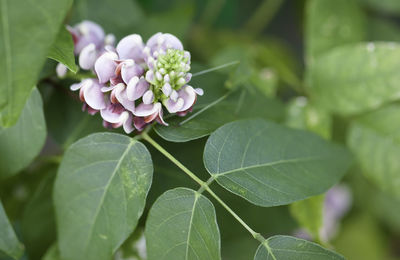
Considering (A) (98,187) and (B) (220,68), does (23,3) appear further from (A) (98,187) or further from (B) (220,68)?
(B) (220,68)

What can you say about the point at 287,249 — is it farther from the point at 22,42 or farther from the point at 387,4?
the point at 387,4

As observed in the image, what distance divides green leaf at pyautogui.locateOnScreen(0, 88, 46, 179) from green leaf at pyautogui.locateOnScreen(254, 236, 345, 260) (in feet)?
1.34

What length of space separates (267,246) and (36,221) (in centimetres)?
47

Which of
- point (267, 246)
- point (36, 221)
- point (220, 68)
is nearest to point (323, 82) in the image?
point (220, 68)

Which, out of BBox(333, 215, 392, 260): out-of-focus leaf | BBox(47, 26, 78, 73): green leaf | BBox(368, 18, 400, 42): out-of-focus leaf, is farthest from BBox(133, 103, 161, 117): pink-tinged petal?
BBox(333, 215, 392, 260): out-of-focus leaf

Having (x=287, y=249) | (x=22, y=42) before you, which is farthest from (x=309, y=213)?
(x=22, y=42)

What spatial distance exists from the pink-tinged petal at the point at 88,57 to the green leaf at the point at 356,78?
58 cm

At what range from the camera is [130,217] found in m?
0.68

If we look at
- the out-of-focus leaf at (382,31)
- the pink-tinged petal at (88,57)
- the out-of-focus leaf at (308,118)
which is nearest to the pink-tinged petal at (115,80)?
the pink-tinged petal at (88,57)

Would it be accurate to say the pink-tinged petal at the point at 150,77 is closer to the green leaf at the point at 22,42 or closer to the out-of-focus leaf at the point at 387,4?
the green leaf at the point at 22,42

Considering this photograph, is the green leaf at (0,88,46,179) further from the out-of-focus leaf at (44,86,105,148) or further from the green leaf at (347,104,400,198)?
the green leaf at (347,104,400,198)

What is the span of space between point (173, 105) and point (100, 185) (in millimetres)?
167

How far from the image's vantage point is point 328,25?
1168 millimetres

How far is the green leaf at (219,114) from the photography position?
2.34ft
